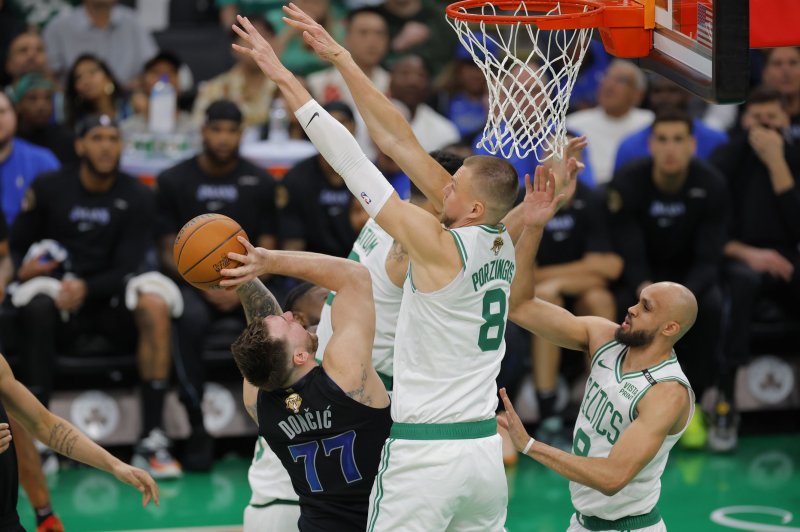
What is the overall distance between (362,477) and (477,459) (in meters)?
0.53

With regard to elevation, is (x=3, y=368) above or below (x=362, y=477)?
above

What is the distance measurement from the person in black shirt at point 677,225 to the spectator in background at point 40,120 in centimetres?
429

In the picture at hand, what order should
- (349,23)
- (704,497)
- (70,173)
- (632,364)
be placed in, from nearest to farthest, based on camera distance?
(632,364) → (704,497) → (70,173) → (349,23)

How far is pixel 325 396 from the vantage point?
5.21m

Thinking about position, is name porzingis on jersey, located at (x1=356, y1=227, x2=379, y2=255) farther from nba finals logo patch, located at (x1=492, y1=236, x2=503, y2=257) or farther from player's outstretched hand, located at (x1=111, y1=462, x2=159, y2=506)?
player's outstretched hand, located at (x1=111, y1=462, x2=159, y2=506)

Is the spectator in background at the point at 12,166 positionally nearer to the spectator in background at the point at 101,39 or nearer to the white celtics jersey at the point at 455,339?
the spectator in background at the point at 101,39

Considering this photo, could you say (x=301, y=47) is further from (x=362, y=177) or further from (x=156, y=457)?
(x=362, y=177)

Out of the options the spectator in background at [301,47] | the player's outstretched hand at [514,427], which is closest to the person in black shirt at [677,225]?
the spectator in background at [301,47]

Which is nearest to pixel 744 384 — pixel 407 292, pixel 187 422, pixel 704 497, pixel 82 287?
pixel 704 497

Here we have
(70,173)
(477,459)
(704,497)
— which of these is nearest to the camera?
(477,459)

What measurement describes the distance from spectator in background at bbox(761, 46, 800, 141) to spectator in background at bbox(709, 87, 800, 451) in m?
0.44

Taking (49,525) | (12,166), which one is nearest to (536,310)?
(49,525)

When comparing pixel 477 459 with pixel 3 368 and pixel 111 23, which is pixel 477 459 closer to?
pixel 3 368

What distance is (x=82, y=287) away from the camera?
8984 mm
